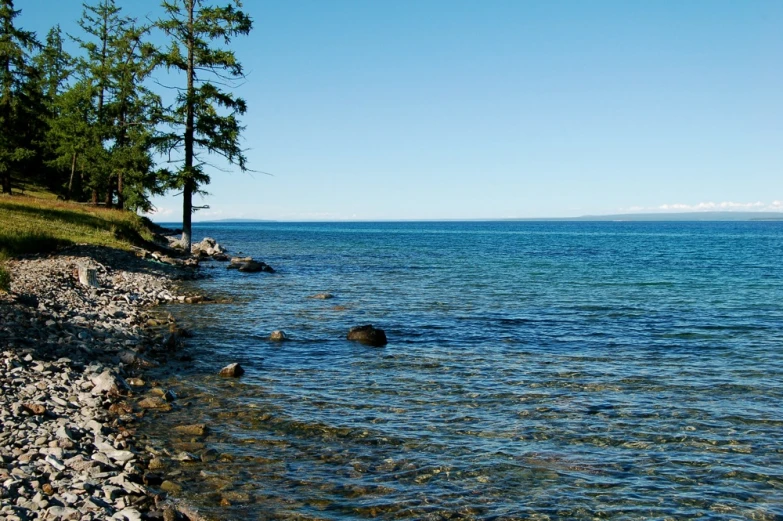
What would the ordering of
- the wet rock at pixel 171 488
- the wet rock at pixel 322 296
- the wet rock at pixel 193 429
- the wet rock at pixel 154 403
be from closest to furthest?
1. the wet rock at pixel 171 488
2. the wet rock at pixel 193 429
3. the wet rock at pixel 154 403
4. the wet rock at pixel 322 296

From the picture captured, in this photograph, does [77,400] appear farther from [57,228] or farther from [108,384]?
[57,228]

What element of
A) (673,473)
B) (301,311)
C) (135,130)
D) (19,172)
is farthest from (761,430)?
(19,172)

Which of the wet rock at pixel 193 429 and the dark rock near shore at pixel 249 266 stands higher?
the dark rock near shore at pixel 249 266

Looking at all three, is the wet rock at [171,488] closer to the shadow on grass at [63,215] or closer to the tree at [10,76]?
the shadow on grass at [63,215]

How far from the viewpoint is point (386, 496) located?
29.1ft

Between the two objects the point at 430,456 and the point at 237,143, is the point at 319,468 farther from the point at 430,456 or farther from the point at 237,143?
the point at 237,143

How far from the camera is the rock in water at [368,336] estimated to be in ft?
63.6

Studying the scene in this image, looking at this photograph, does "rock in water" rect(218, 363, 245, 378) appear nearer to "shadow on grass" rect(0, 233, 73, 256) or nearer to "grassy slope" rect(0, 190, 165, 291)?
"grassy slope" rect(0, 190, 165, 291)

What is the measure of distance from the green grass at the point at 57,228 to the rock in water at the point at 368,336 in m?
14.7

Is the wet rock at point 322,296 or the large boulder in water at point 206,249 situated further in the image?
the large boulder in water at point 206,249

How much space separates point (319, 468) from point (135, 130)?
118 feet

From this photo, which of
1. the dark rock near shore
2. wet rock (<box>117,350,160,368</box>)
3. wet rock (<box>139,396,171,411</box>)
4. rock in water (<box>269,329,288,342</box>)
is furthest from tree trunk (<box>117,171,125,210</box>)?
wet rock (<box>139,396,171,411</box>)

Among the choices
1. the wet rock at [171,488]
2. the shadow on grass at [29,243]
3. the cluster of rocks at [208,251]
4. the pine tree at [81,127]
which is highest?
the pine tree at [81,127]

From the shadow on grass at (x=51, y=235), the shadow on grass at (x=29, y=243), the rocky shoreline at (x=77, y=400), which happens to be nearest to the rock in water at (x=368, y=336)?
the rocky shoreline at (x=77, y=400)
